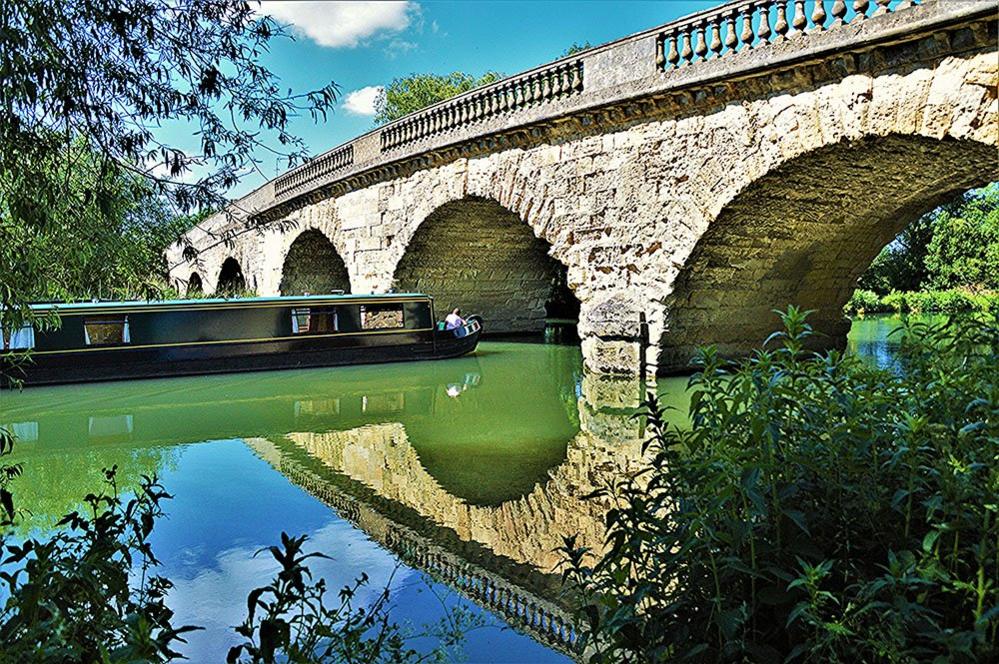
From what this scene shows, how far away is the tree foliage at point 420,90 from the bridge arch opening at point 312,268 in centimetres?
1391

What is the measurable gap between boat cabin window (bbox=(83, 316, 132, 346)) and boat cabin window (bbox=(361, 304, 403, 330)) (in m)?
3.46

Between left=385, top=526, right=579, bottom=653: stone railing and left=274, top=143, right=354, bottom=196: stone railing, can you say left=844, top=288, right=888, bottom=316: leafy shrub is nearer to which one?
left=274, top=143, right=354, bottom=196: stone railing

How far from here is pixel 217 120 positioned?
4.09 metres

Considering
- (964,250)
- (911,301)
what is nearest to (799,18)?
(911,301)

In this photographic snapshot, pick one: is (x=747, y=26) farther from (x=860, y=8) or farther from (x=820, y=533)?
(x=820, y=533)

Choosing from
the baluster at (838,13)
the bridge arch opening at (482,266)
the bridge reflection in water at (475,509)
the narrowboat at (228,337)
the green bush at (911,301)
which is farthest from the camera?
the green bush at (911,301)

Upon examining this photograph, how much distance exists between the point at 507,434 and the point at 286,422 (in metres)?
2.40

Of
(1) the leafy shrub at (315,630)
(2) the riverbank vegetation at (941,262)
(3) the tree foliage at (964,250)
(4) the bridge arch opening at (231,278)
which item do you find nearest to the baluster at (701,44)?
(1) the leafy shrub at (315,630)

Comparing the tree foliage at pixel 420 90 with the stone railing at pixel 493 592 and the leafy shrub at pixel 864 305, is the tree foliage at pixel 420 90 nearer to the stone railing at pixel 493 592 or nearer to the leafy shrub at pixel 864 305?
the leafy shrub at pixel 864 305

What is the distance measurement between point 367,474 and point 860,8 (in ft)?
19.2

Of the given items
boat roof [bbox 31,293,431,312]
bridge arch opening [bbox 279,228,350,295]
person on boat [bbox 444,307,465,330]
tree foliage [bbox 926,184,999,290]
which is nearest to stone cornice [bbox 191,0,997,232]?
boat roof [bbox 31,293,431,312]

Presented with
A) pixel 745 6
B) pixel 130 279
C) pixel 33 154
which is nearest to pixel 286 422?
pixel 130 279

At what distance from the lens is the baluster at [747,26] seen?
27.5 feet

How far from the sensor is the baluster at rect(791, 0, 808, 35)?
25.9ft
